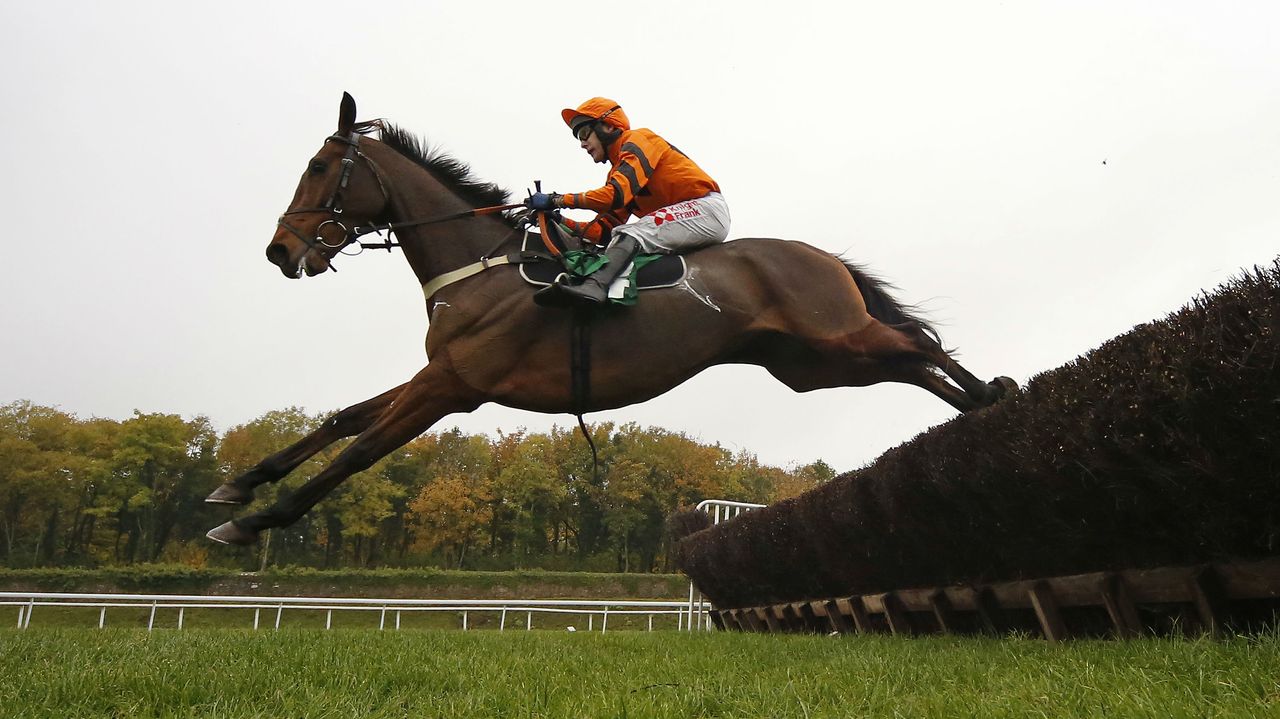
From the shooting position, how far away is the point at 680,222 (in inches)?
197

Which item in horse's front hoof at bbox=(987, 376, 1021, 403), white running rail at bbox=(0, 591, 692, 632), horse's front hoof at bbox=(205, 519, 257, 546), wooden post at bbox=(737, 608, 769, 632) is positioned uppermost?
horse's front hoof at bbox=(987, 376, 1021, 403)

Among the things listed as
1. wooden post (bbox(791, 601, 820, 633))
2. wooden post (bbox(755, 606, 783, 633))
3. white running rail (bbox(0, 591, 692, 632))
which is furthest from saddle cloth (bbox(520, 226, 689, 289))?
white running rail (bbox(0, 591, 692, 632))

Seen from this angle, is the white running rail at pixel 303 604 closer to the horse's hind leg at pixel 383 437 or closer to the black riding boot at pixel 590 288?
the horse's hind leg at pixel 383 437

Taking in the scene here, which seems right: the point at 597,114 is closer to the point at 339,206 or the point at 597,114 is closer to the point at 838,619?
the point at 339,206

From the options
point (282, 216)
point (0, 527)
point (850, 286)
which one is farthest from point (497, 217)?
point (0, 527)

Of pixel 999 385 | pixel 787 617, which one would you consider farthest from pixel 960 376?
pixel 787 617

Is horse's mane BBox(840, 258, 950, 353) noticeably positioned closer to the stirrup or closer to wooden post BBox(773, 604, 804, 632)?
the stirrup

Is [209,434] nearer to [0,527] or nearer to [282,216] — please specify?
[0,527]

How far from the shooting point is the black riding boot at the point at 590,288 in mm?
4379

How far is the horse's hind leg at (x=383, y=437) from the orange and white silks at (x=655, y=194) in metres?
1.23

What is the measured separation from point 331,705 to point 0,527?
47377 mm

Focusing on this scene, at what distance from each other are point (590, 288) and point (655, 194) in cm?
96

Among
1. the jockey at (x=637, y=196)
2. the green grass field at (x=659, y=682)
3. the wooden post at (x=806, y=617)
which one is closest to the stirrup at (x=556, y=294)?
the jockey at (x=637, y=196)

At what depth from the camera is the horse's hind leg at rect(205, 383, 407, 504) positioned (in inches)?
179
